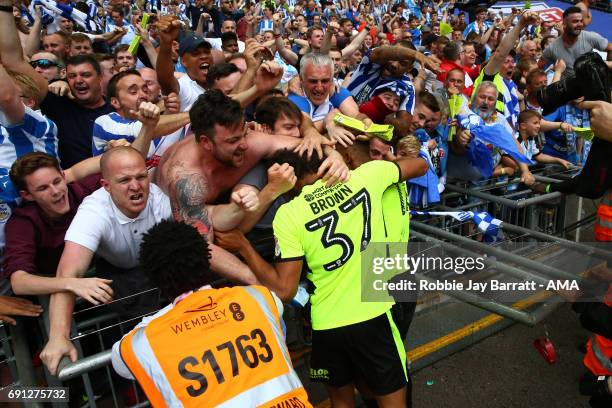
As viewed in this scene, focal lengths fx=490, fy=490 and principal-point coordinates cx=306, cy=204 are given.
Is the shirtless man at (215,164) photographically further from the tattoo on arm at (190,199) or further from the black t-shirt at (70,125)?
the black t-shirt at (70,125)

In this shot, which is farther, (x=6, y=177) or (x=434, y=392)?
(x=434, y=392)

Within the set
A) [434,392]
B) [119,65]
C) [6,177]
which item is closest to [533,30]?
[119,65]

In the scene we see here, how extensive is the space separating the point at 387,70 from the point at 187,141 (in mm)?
2403

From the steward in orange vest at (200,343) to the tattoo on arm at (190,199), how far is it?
0.50 meters

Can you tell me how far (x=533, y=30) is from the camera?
14.1 meters

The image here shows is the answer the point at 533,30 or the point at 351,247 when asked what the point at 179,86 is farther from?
the point at 533,30

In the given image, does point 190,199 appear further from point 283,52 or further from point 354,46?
point 354,46

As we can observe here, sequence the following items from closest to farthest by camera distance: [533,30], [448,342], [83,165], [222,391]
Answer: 1. [222,391]
2. [83,165]
3. [448,342]
4. [533,30]

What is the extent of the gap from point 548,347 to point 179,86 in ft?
12.0

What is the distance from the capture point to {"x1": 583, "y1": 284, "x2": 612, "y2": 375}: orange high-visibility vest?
9.95 feet

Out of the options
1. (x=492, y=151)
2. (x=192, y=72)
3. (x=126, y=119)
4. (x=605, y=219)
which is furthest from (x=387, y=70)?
(x=126, y=119)

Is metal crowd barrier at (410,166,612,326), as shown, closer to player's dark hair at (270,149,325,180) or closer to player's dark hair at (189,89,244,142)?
player's dark hair at (270,149,325,180)

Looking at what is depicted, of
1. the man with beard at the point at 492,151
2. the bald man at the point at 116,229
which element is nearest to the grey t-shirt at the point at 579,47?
the man with beard at the point at 492,151

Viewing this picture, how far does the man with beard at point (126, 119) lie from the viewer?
3586 millimetres
